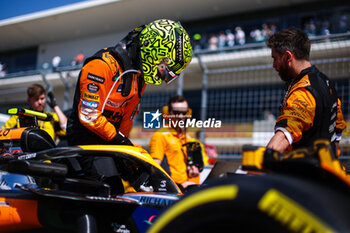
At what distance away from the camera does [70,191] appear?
5.77 feet

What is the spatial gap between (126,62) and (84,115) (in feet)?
1.51

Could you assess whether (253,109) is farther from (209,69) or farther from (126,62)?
(126,62)

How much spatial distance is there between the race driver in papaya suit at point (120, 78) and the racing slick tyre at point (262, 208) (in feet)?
3.63

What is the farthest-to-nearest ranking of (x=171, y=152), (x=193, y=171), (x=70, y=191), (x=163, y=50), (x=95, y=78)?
(x=171, y=152)
(x=193, y=171)
(x=163, y=50)
(x=95, y=78)
(x=70, y=191)

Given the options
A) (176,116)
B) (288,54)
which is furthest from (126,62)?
(176,116)

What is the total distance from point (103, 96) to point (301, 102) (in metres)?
1.20

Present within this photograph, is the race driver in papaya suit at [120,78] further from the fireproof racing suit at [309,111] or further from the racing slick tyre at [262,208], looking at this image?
the racing slick tyre at [262,208]

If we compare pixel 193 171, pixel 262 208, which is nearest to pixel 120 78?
pixel 262 208

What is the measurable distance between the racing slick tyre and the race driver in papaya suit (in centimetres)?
111

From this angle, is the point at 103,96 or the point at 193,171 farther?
the point at 193,171

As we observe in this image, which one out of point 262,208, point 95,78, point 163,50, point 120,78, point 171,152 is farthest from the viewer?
point 171,152

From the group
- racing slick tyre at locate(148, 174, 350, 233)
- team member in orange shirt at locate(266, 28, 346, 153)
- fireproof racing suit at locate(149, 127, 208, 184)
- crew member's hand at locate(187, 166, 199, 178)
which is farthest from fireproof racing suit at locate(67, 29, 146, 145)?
crew member's hand at locate(187, 166, 199, 178)

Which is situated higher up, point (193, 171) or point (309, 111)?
point (309, 111)

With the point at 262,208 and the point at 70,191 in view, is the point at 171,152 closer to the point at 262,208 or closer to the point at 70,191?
the point at 70,191
